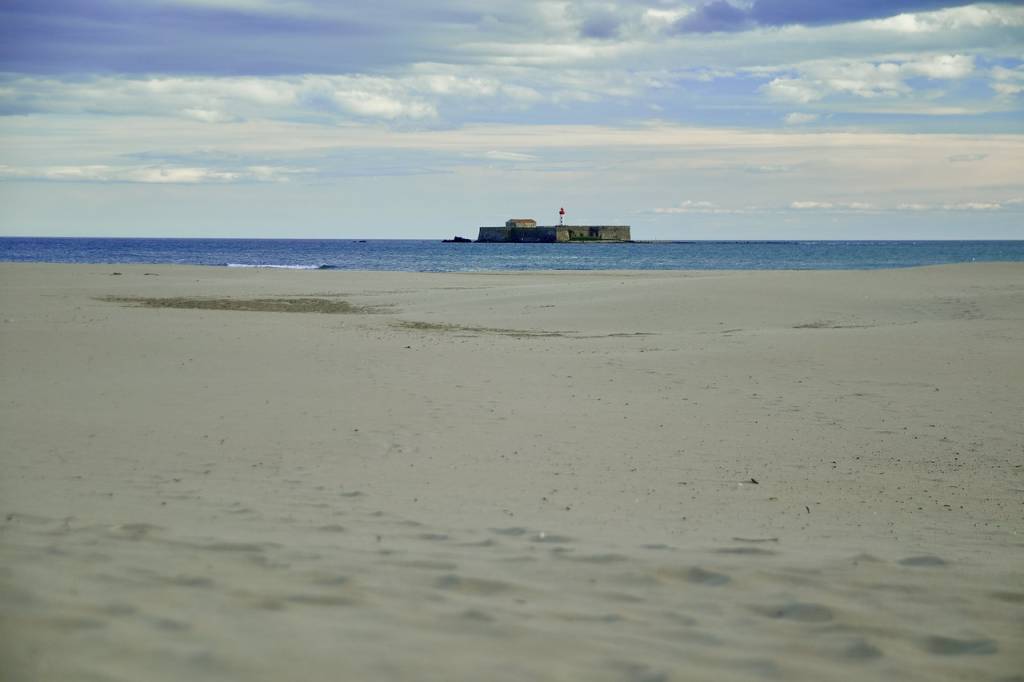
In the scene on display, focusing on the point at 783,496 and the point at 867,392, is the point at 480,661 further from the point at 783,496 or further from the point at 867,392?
the point at 867,392

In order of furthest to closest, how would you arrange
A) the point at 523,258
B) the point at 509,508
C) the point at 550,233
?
the point at 550,233, the point at 523,258, the point at 509,508

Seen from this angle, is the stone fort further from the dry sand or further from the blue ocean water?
the dry sand

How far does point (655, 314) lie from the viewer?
68.4 ft

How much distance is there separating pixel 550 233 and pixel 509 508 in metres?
138

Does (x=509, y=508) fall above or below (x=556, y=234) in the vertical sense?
below

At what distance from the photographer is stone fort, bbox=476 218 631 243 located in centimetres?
14462

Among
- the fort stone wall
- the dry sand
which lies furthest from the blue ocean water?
the dry sand

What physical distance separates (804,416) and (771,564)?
4958mm

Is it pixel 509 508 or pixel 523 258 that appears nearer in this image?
pixel 509 508

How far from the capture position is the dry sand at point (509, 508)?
3.88 metres

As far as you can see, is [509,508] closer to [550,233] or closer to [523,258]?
[523,258]

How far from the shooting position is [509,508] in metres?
6.25

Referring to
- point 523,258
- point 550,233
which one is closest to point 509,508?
point 523,258

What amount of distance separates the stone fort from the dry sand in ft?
427
